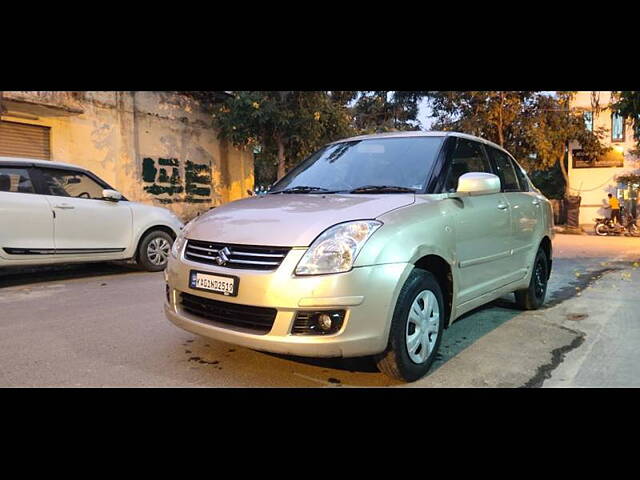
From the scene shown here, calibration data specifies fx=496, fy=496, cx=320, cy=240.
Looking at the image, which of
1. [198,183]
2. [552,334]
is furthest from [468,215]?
[198,183]

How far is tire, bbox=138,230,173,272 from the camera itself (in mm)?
7367

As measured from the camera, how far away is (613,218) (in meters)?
16.8

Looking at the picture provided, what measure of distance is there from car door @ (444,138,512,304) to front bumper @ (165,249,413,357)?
95cm

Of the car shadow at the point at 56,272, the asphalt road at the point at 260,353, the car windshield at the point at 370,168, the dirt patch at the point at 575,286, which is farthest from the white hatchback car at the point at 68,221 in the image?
the dirt patch at the point at 575,286

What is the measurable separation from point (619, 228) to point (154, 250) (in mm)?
15328

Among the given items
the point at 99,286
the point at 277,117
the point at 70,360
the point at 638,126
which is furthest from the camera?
the point at 277,117

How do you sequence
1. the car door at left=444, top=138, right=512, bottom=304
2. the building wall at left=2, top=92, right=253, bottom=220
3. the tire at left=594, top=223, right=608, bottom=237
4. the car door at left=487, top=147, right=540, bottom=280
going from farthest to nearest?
the tire at left=594, top=223, right=608, bottom=237 → the building wall at left=2, top=92, right=253, bottom=220 → the car door at left=487, top=147, right=540, bottom=280 → the car door at left=444, top=138, right=512, bottom=304

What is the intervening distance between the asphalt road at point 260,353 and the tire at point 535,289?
0.36 feet

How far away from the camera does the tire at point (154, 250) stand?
7367mm

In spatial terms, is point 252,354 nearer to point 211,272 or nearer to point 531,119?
point 211,272

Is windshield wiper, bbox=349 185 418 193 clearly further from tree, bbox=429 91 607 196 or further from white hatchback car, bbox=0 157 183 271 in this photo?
tree, bbox=429 91 607 196

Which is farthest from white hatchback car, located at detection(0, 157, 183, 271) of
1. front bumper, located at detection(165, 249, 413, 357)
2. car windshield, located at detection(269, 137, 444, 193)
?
front bumper, located at detection(165, 249, 413, 357)

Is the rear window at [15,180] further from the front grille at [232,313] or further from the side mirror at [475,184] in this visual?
the side mirror at [475,184]

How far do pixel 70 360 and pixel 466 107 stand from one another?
18.5m
